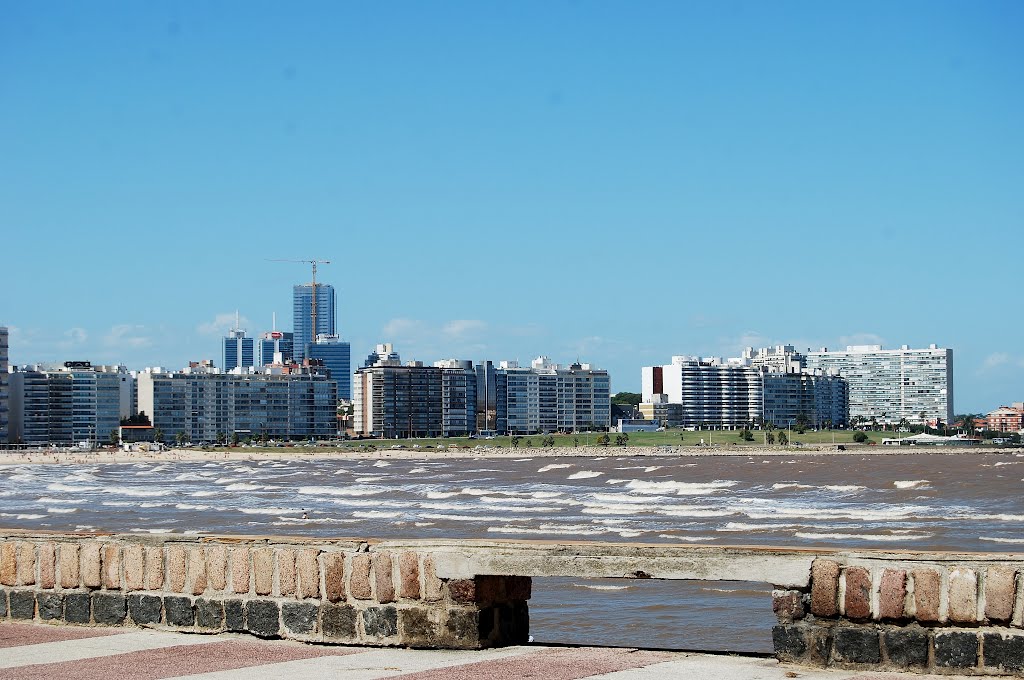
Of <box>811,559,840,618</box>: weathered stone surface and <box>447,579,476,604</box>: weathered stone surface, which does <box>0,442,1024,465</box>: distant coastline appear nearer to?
<box>447,579,476,604</box>: weathered stone surface

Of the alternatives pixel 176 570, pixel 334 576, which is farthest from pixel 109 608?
pixel 334 576

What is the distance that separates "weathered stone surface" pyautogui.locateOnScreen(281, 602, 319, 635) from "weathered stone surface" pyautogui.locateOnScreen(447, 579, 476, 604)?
84 cm

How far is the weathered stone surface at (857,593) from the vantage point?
22.7 ft

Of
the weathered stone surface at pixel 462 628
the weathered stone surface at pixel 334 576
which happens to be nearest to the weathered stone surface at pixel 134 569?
the weathered stone surface at pixel 334 576

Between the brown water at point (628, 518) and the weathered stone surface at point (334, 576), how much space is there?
4.72 metres

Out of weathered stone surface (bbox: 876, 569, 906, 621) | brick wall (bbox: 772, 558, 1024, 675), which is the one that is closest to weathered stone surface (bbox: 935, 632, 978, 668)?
brick wall (bbox: 772, 558, 1024, 675)

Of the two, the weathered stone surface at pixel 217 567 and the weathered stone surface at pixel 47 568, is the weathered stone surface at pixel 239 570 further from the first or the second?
the weathered stone surface at pixel 47 568

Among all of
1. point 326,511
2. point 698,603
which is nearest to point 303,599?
point 698,603

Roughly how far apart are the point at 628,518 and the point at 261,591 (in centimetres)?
2870

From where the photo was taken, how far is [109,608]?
8625 millimetres

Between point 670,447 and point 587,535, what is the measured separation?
15326cm

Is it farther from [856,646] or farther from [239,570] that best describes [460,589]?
[856,646]

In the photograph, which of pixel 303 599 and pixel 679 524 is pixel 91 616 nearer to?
pixel 303 599

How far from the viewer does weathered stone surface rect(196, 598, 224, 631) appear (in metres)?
8.27
